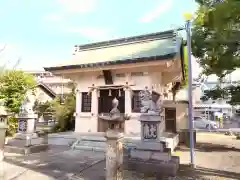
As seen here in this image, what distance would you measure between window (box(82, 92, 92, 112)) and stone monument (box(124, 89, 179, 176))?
7.14m

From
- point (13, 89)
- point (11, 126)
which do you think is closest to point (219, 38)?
point (11, 126)

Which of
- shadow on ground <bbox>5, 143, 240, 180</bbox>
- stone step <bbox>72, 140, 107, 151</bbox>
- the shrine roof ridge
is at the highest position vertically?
the shrine roof ridge

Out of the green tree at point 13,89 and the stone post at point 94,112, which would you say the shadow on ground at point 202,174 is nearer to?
the stone post at point 94,112

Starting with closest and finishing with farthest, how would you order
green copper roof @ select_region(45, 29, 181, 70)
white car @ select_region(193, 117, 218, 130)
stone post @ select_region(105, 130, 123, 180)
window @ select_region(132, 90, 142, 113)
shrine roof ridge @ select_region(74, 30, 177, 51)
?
1. stone post @ select_region(105, 130, 123, 180)
2. green copper roof @ select_region(45, 29, 181, 70)
3. window @ select_region(132, 90, 142, 113)
4. shrine roof ridge @ select_region(74, 30, 177, 51)
5. white car @ select_region(193, 117, 218, 130)

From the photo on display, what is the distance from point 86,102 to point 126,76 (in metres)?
3.39

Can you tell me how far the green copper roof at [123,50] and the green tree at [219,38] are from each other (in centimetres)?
227

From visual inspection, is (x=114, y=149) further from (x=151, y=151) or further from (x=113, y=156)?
(x=151, y=151)

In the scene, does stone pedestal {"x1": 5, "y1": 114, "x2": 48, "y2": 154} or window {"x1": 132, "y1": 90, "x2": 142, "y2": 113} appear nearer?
stone pedestal {"x1": 5, "y1": 114, "x2": 48, "y2": 154}

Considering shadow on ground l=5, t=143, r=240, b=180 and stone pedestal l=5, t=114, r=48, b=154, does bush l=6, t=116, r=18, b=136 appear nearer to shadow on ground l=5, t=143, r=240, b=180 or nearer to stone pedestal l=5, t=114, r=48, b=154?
stone pedestal l=5, t=114, r=48, b=154

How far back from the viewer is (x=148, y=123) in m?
7.32

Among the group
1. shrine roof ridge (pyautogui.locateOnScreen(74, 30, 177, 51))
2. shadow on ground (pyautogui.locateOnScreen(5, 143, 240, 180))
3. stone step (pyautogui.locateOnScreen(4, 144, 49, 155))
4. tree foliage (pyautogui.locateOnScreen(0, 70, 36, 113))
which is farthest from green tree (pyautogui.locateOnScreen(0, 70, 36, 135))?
shadow on ground (pyautogui.locateOnScreen(5, 143, 240, 180))

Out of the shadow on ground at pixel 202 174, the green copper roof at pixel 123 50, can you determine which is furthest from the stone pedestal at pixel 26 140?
the shadow on ground at pixel 202 174

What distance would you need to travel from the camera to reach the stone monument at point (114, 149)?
5.67 metres

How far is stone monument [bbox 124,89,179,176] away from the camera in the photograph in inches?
262
